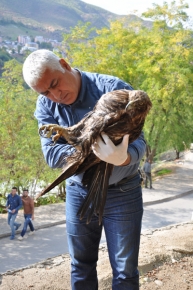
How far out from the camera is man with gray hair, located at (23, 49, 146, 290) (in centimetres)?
159

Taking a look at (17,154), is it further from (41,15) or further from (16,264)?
(41,15)

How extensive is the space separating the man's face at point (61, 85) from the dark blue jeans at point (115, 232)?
46 cm

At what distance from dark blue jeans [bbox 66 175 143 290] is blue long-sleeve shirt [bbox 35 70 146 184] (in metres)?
0.10

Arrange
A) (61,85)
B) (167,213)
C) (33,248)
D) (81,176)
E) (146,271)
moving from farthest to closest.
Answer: (167,213) → (33,248) → (146,271) → (81,176) → (61,85)

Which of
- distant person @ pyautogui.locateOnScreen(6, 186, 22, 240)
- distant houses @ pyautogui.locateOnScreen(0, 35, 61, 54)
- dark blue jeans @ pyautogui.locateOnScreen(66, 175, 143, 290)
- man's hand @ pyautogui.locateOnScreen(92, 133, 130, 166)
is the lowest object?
distant person @ pyautogui.locateOnScreen(6, 186, 22, 240)

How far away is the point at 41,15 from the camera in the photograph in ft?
277

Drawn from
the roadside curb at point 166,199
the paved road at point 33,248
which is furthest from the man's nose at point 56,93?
the roadside curb at point 166,199

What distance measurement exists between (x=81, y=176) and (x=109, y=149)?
0.33 metres

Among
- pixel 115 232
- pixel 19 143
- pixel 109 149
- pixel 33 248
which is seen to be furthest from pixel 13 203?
pixel 109 149

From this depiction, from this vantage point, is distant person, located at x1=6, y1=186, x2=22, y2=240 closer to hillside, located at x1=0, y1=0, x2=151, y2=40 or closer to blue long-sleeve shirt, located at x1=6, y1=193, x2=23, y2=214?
blue long-sleeve shirt, located at x1=6, y1=193, x2=23, y2=214

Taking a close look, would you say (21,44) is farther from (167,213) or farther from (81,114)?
(81,114)

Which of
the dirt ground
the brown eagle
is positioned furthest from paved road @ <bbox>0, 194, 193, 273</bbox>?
the brown eagle

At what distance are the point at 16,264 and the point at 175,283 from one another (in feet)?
15.1

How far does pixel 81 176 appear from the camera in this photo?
1.76 meters
